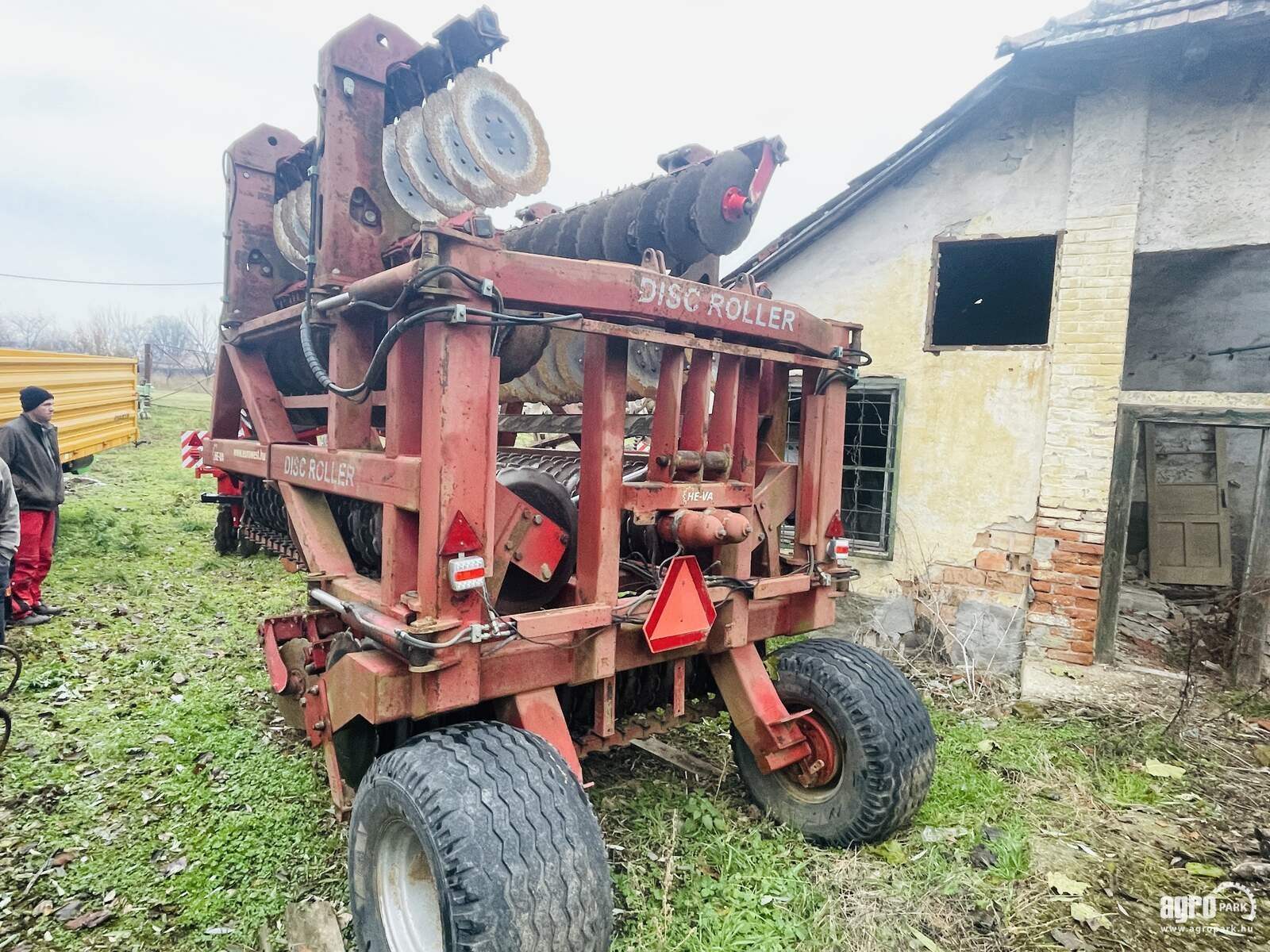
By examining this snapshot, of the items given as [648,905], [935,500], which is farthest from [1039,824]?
[935,500]

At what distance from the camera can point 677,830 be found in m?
3.07

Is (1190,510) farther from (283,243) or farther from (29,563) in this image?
(29,563)

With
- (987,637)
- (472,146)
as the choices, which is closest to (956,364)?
(987,637)

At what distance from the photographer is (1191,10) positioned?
4379 millimetres

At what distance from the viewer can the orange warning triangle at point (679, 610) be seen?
2.58 meters

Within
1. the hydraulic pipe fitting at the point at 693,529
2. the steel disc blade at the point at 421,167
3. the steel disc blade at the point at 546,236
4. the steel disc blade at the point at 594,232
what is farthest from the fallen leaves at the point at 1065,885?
the steel disc blade at the point at 421,167

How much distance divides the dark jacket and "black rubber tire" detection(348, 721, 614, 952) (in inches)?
203

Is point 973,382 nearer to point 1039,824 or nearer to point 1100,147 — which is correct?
point 1100,147

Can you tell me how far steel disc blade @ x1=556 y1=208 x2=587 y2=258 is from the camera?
3.15m

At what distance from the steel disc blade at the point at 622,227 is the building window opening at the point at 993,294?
368 cm

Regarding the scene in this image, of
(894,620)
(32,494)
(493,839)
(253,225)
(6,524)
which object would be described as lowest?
(894,620)

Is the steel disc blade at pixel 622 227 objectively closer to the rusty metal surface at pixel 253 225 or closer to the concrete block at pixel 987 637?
the rusty metal surface at pixel 253 225

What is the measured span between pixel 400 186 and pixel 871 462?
4624mm

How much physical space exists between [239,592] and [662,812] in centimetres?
503
